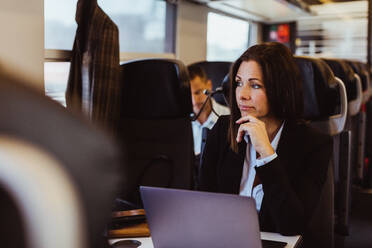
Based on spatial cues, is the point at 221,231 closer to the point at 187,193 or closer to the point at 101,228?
the point at 187,193

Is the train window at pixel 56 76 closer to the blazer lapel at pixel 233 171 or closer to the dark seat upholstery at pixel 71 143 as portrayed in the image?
the blazer lapel at pixel 233 171

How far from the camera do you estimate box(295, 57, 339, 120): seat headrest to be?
2.02 m

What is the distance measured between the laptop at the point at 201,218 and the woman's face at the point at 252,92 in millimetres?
640

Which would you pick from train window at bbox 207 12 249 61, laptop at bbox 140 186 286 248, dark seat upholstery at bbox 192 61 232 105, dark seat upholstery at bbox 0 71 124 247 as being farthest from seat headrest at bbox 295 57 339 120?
train window at bbox 207 12 249 61

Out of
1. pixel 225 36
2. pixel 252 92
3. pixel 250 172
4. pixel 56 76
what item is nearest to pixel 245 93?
pixel 252 92

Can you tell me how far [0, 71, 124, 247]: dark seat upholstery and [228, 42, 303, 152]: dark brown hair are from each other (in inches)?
51.3

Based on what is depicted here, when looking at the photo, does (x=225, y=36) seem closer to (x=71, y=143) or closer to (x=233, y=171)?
(x=233, y=171)

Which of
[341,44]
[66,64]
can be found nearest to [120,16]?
[66,64]

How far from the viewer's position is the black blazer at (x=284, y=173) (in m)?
1.35

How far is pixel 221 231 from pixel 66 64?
159 centimetres

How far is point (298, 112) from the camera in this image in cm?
154

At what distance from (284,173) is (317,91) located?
30.3 inches

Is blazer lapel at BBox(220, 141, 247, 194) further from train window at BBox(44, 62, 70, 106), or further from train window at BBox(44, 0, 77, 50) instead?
train window at BBox(44, 0, 77, 50)

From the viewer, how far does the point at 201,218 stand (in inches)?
37.2
